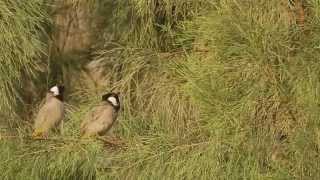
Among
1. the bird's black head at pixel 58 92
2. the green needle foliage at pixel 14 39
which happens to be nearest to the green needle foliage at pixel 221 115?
the green needle foliage at pixel 14 39

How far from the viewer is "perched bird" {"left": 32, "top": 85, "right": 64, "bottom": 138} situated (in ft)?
10.5

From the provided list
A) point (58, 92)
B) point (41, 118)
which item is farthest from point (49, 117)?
point (58, 92)

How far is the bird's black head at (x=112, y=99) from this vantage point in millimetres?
3203

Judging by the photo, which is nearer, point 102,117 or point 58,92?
point 102,117

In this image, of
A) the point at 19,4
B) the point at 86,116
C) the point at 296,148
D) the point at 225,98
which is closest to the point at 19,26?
the point at 19,4

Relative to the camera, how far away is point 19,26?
3.19 meters

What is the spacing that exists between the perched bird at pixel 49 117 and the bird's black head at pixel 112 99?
16 cm

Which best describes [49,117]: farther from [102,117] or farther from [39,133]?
[102,117]

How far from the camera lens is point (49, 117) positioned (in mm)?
3238

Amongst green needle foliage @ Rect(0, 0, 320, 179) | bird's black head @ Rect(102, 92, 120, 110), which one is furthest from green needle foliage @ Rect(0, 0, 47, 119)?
bird's black head @ Rect(102, 92, 120, 110)

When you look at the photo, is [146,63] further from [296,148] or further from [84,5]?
[296,148]

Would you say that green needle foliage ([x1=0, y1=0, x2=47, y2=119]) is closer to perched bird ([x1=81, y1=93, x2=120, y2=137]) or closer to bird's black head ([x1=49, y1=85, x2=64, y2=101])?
bird's black head ([x1=49, y1=85, x2=64, y2=101])

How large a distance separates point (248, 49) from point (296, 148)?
331mm

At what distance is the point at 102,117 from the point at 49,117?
0.21 meters
